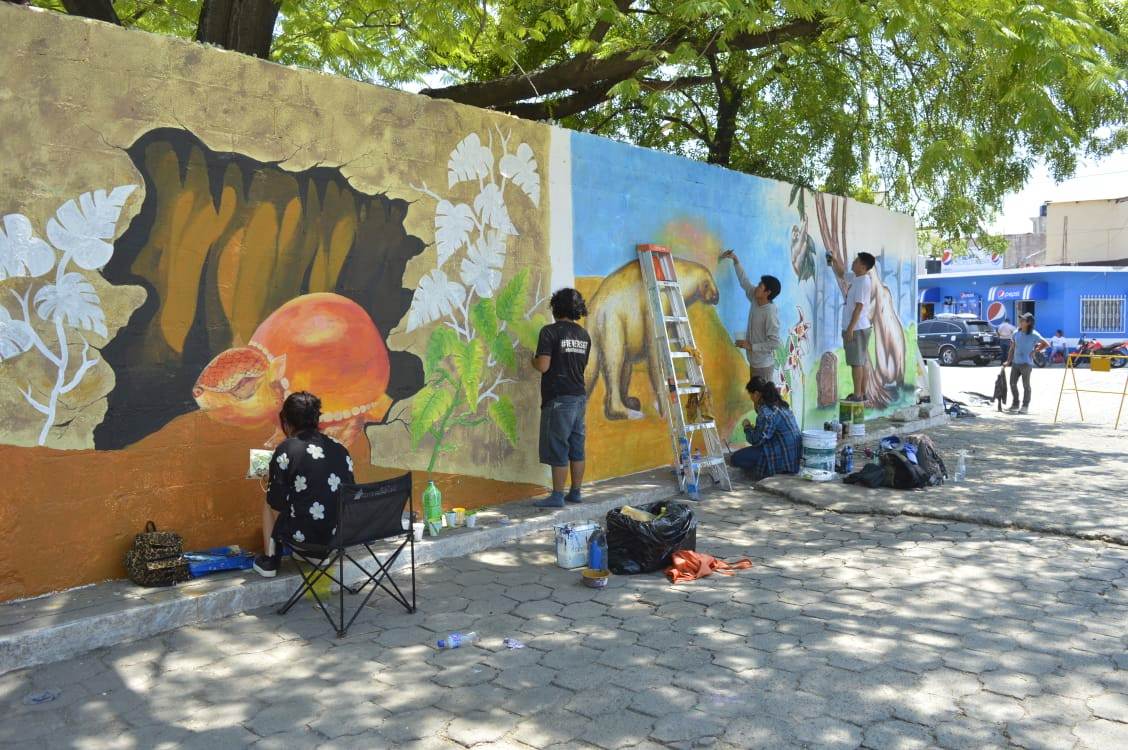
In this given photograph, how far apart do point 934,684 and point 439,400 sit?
164 inches

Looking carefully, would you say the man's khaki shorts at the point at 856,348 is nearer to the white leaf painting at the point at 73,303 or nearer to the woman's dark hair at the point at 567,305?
the woman's dark hair at the point at 567,305

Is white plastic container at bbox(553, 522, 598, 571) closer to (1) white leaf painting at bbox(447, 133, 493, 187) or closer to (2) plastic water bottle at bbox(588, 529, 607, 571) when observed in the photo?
(2) plastic water bottle at bbox(588, 529, 607, 571)

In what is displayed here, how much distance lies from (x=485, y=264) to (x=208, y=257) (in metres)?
2.43

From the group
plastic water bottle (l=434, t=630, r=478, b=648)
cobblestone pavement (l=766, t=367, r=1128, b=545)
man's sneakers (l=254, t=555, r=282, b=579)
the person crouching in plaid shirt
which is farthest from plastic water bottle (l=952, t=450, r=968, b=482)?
man's sneakers (l=254, t=555, r=282, b=579)

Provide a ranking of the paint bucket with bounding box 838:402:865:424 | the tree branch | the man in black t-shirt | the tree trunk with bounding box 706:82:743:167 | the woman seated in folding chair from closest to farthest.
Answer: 1. the woman seated in folding chair
2. the man in black t-shirt
3. the tree branch
4. the paint bucket with bounding box 838:402:865:424
5. the tree trunk with bounding box 706:82:743:167

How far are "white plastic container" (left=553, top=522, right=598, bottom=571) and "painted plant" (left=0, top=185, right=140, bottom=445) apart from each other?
3.13 metres

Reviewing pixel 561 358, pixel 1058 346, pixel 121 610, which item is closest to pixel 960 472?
pixel 561 358

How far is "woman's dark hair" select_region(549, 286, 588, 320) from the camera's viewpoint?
7523 millimetres

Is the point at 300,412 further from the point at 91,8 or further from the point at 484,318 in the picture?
the point at 91,8

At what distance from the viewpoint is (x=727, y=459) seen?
394 inches

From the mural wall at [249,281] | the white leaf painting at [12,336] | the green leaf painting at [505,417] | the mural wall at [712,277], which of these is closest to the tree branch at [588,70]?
the mural wall at [712,277]

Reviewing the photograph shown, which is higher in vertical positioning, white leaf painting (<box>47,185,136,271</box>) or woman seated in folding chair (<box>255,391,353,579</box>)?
white leaf painting (<box>47,185,136,271</box>)

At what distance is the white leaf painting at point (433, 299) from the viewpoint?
22.4 feet

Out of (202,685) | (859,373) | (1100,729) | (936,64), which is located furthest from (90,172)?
(936,64)
